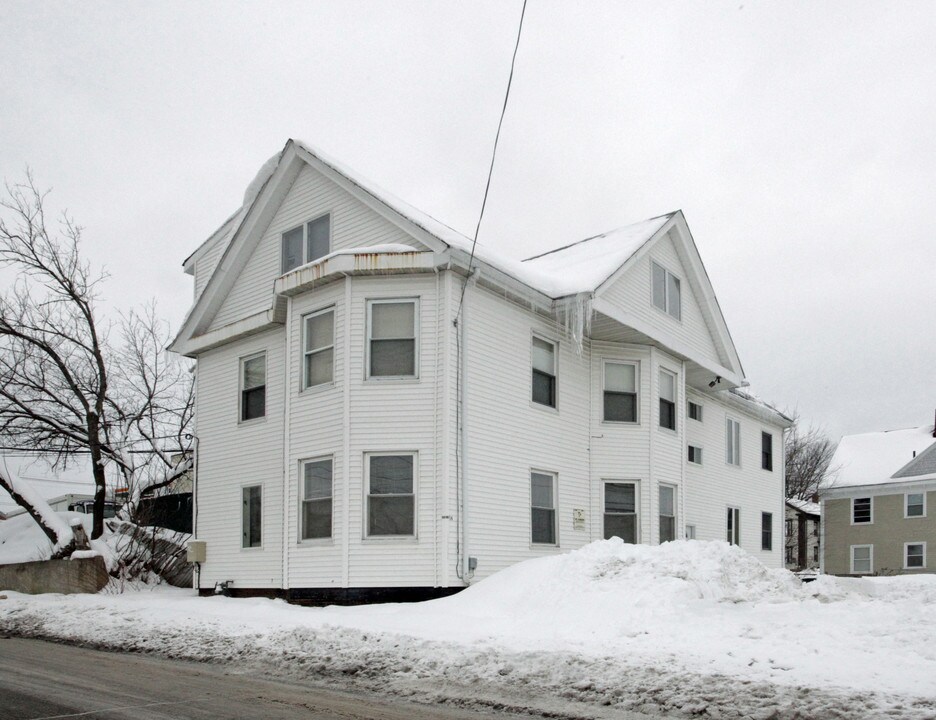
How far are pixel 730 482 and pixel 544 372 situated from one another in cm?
930

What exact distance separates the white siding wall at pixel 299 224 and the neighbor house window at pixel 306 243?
0.40 feet

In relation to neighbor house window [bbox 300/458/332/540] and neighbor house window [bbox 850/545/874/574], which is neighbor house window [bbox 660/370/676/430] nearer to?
neighbor house window [bbox 300/458/332/540]

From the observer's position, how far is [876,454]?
4391 centimetres

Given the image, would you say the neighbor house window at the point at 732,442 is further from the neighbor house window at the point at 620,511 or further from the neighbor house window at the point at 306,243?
the neighbor house window at the point at 306,243

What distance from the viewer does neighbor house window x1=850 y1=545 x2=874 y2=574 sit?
132ft

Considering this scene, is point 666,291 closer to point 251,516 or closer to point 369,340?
point 369,340

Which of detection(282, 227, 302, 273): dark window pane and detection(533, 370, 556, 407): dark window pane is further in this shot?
detection(282, 227, 302, 273): dark window pane

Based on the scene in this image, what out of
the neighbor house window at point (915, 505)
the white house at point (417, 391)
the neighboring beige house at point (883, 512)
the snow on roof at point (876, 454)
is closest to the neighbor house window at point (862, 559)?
the neighboring beige house at point (883, 512)

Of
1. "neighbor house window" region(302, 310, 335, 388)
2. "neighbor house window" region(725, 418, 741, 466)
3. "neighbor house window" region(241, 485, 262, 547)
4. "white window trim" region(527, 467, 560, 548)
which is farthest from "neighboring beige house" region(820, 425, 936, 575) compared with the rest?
"neighbor house window" region(302, 310, 335, 388)

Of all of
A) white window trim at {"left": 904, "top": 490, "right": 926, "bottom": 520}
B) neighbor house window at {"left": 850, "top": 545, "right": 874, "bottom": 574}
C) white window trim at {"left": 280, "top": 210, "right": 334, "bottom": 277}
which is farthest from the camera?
neighbor house window at {"left": 850, "top": 545, "right": 874, "bottom": 574}

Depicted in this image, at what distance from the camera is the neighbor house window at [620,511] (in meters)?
17.8

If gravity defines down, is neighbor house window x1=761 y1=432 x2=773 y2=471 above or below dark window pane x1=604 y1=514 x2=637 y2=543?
above

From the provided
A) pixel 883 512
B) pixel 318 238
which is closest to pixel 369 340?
pixel 318 238

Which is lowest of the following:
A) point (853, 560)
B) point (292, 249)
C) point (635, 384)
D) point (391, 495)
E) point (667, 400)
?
point (853, 560)
